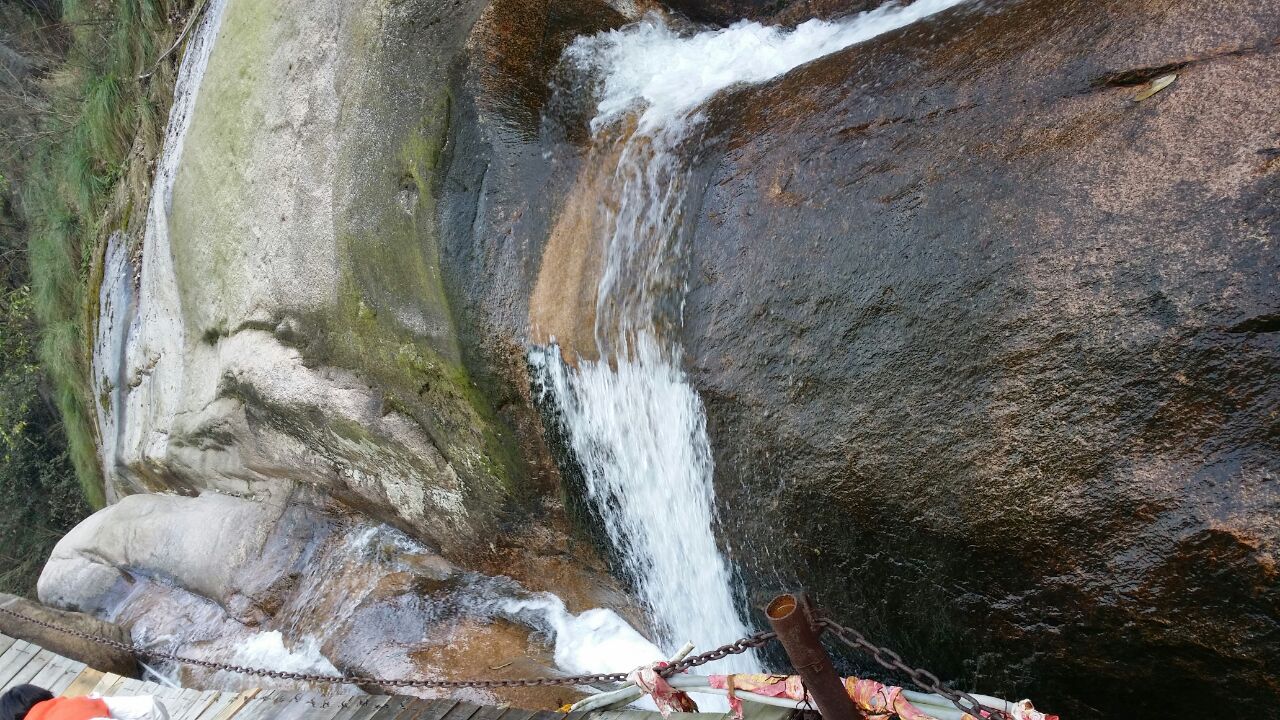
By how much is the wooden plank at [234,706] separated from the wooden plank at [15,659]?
263cm

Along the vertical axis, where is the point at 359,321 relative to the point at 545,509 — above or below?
above

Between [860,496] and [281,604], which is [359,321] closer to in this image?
[281,604]

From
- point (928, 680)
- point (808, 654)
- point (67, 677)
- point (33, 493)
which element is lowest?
point (67, 677)

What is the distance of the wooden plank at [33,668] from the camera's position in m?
7.55

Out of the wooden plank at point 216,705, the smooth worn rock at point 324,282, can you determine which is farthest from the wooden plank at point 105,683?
the smooth worn rock at point 324,282

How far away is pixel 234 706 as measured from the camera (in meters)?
6.09

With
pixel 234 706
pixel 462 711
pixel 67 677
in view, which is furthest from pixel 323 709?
pixel 67 677

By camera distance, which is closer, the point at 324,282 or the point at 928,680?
the point at 928,680

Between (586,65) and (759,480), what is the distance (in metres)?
2.85

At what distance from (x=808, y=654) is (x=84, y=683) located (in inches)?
270

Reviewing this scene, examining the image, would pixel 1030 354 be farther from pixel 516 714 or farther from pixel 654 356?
pixel 516 714

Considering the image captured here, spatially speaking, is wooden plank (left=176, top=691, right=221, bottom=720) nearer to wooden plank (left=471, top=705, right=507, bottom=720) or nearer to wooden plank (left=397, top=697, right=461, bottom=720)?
wooden plank (left=397, top=697, right=461, bottom=720)

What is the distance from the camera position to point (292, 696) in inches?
228

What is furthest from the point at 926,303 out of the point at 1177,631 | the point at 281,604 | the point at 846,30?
the point at 281,604
